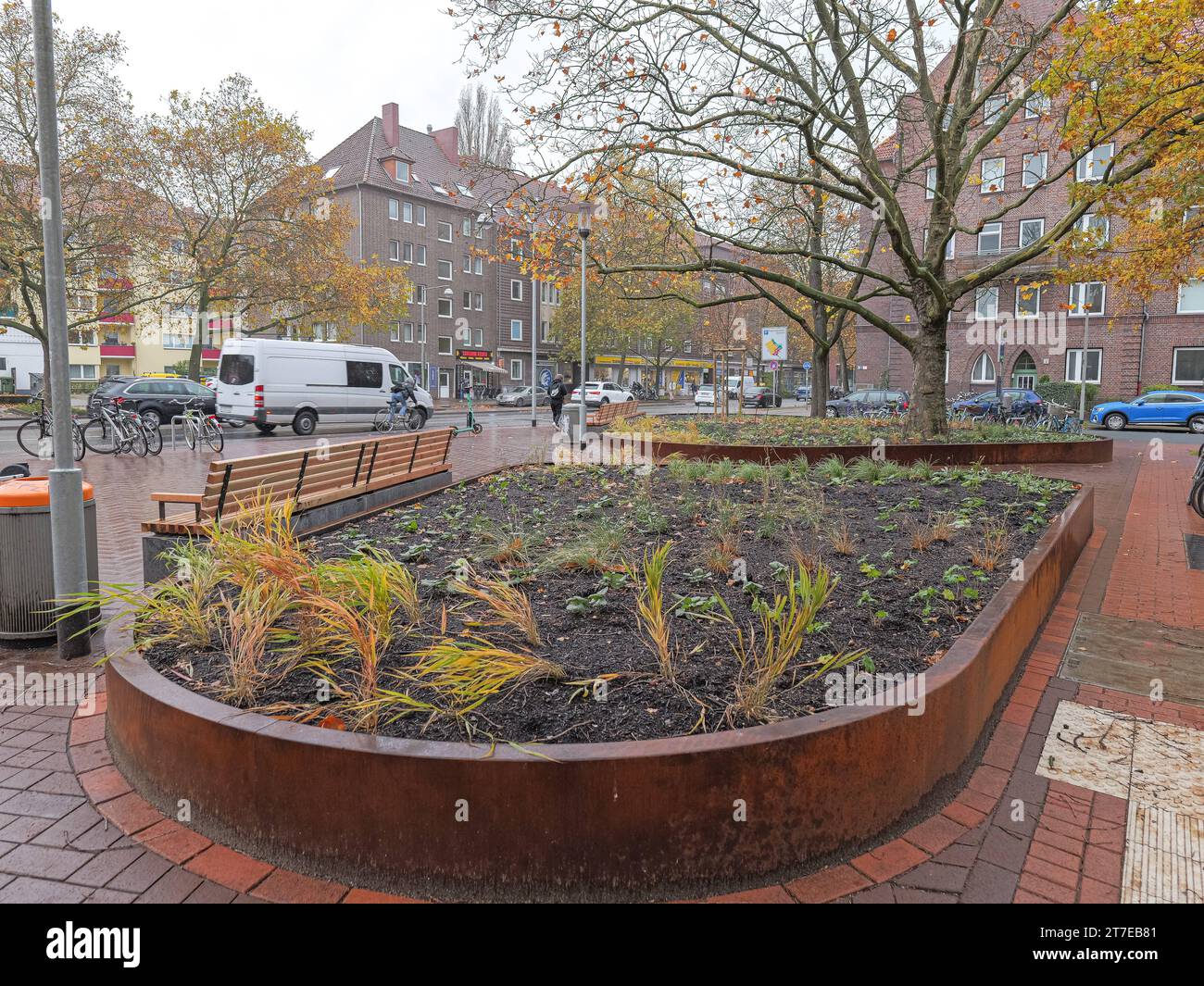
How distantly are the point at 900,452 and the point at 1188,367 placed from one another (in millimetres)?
33866

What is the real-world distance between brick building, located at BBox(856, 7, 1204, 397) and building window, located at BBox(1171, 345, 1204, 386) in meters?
0.04

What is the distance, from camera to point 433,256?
55281 mm

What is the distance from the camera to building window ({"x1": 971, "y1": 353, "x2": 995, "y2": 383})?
146 ft

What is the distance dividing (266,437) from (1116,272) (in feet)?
66.8

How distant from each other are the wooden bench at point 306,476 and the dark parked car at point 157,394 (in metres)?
18.3

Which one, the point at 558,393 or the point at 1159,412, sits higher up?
the point at 558,393

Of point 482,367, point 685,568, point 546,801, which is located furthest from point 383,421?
point 482,367

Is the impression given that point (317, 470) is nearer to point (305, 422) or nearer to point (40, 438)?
point (40, 438)

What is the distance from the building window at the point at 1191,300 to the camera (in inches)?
1487

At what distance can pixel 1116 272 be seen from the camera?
1648 centimetres

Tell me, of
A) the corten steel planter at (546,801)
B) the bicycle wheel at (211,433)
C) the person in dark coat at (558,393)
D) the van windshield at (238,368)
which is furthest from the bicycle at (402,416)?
the corten steel planter at (546,801)
